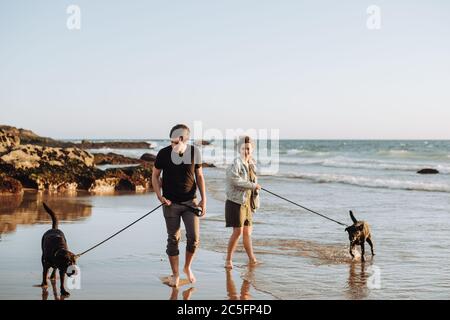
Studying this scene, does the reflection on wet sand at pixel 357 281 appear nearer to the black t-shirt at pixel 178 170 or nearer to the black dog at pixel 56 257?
the black t-shirt at pixel 178 170

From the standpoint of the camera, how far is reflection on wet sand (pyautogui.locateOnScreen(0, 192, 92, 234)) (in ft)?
33.3

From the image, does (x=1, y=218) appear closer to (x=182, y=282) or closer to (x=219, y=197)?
(x=182, y=282)

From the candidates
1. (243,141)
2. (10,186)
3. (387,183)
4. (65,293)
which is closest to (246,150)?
→ (243,141)

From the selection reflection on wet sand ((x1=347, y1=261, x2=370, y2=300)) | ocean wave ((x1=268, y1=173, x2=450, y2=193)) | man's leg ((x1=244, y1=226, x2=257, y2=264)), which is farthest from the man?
ocean wave ((x1=268, y1=173, x2=450, y2=193))

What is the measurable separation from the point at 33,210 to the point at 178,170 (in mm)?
6574

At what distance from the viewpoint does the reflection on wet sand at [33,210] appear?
33.3ft

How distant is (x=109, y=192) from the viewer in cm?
1656

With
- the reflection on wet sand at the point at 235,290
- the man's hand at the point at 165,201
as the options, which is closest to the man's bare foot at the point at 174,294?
the reflection on wet sand at the point at 235,290

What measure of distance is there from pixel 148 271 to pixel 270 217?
5.81 m

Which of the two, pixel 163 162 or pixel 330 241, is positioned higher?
pixel 163 162

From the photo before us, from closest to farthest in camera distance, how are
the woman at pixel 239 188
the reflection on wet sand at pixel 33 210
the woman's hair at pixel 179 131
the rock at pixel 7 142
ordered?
the woman's hair at pixel 179 131 < the woman at pixel 239 188 < the reflection on wet sand at pixel 33 210 < the rock at pixel 7 142

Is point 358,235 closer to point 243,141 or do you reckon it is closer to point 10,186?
point 243,141

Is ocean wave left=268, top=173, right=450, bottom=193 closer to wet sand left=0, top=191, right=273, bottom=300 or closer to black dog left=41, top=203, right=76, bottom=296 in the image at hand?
wet sand left=0, top=191, right=273, bottom=300

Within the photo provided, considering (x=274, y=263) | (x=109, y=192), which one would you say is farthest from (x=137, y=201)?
(x=274, y=263)
